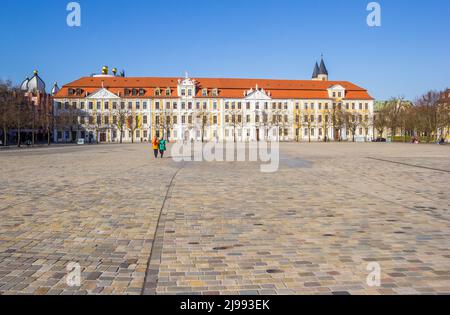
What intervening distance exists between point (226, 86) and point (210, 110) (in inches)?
297

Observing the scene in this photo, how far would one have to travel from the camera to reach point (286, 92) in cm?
10319

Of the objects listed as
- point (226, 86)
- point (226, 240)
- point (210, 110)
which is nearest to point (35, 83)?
point (210, 110)

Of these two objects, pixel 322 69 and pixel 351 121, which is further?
pixel 322 69

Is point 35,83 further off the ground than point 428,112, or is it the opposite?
point 35,83

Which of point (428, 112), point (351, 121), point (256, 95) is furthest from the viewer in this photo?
point (256, 95)

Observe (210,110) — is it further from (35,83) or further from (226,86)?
(35,83)

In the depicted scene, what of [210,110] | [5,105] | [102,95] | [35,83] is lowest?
[5,105]

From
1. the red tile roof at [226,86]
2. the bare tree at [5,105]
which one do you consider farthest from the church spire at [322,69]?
the bare tree at [5,105]

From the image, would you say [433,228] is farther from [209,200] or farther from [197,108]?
[197,108]

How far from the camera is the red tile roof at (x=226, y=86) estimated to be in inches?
3871

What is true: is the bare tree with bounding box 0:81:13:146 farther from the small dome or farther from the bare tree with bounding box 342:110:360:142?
the bare tree with bounding box 342:110:360:142

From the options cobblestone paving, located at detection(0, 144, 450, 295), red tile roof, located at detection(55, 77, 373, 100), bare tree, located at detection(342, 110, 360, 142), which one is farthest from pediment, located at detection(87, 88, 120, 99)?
cobblestone paving, located at detection(0, 144, 450, 295)

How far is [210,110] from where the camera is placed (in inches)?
3898
